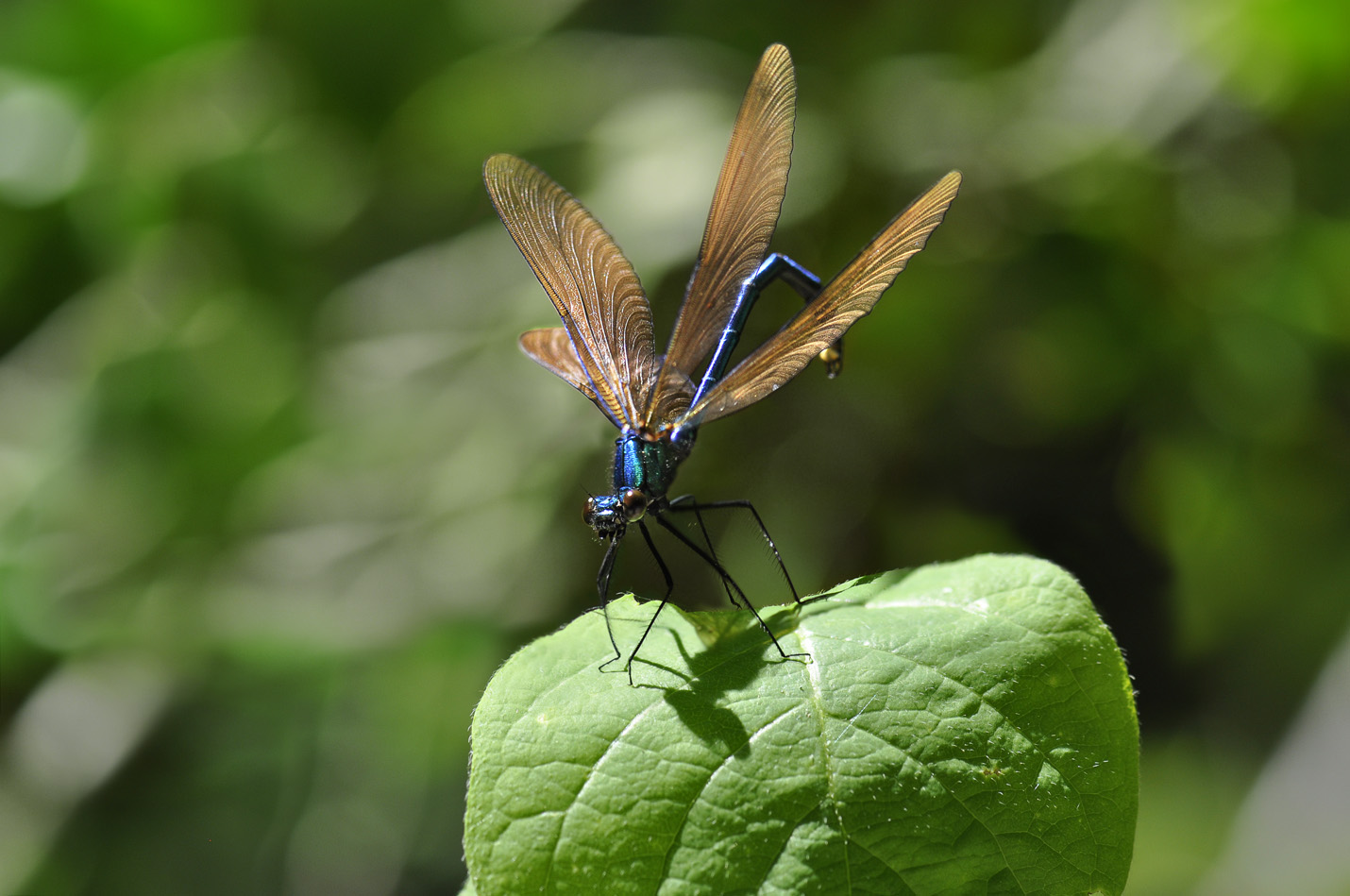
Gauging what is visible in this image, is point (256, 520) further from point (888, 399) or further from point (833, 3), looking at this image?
point (833, 3)

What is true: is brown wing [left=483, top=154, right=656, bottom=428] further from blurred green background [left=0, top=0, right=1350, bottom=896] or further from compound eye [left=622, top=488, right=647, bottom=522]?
blurred green background [left=0, top=0, right=1350, bottom=896]

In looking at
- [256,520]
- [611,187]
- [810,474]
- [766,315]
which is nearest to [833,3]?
[611,187]

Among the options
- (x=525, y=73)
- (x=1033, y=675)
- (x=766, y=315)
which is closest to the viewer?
(x=1033, y=675)

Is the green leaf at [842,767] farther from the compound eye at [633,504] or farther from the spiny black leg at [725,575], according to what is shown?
the compound eye at [633,504]

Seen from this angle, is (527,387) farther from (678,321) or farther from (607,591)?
(607,591)

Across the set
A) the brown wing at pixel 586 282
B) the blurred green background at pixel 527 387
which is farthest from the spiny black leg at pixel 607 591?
the blurred green background at pixel 527 387

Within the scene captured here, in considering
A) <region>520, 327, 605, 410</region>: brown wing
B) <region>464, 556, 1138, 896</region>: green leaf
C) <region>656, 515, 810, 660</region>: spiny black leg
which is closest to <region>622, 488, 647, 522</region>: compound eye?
<region>656, 515, 810, 660</region>: spiny black leg
